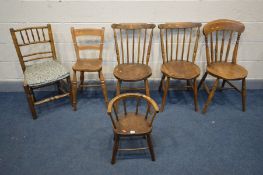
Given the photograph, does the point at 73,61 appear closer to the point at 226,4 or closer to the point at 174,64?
the point at 174,64

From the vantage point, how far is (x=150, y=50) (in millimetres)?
2668

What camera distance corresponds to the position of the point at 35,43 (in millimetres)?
2547

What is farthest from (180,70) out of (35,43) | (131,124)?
(35,43)

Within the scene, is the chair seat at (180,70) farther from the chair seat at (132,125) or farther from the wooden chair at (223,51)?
the chair seat at (132,125)

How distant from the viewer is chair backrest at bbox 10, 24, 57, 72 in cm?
250

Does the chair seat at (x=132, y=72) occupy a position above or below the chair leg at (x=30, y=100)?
above

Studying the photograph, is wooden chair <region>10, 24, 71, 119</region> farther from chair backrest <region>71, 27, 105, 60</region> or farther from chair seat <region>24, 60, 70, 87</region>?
chair backrest <region>71, 27, 105, 60</region>

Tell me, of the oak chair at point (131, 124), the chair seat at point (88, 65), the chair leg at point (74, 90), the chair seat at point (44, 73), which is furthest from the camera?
the chair leg at point (74, 90)

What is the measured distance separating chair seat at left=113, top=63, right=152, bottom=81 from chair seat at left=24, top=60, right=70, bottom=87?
53 centimetres

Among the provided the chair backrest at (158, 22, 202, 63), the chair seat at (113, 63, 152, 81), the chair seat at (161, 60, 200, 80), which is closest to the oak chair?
the chair seat at (113, 63, 152, 81)

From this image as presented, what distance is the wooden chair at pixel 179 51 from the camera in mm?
2480

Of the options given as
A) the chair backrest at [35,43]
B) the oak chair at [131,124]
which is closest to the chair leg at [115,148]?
the oak chair at [131,124]

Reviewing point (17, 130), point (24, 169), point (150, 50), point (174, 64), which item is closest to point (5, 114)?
point (17, 130)

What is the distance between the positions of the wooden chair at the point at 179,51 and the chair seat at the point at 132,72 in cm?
18
